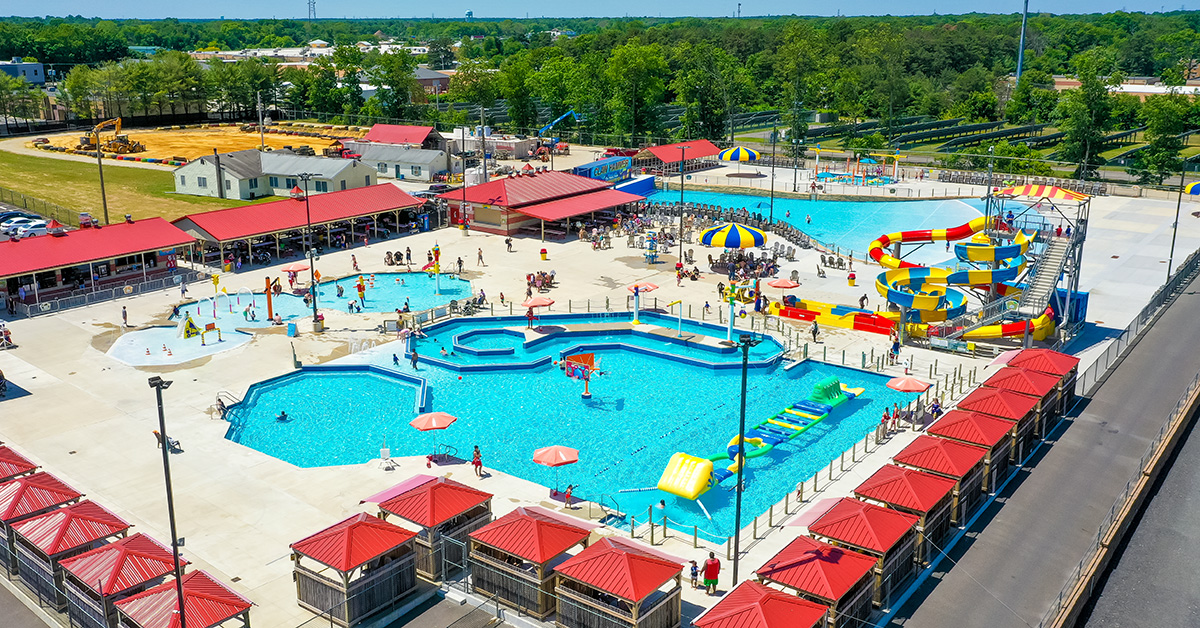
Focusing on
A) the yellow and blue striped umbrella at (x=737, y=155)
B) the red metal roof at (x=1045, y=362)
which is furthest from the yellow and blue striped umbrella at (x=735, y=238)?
the yellow and blue striped umbrella at (x=737, y=155)

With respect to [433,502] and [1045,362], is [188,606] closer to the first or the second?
[433,502]

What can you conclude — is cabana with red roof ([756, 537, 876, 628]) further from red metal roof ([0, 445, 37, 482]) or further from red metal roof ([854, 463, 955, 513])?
red metal roof ([0, 445, 37, 482])

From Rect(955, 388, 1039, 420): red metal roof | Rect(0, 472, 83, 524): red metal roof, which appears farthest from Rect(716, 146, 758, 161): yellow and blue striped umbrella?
Rect(0, 472, 83, 524): red metal roof

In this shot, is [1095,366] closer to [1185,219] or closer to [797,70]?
[1185,219]

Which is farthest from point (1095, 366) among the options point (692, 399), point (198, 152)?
point (198, 152)

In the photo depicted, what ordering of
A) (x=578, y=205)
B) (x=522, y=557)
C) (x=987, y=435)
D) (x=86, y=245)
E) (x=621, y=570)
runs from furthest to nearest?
(x=578, y=205)
(x=86, y=245)
(x=987, y=435)
(x=522, y=557)
(x=621, y=570)

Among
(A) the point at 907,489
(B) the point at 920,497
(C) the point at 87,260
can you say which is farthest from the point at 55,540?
(C) the point at 87,260
